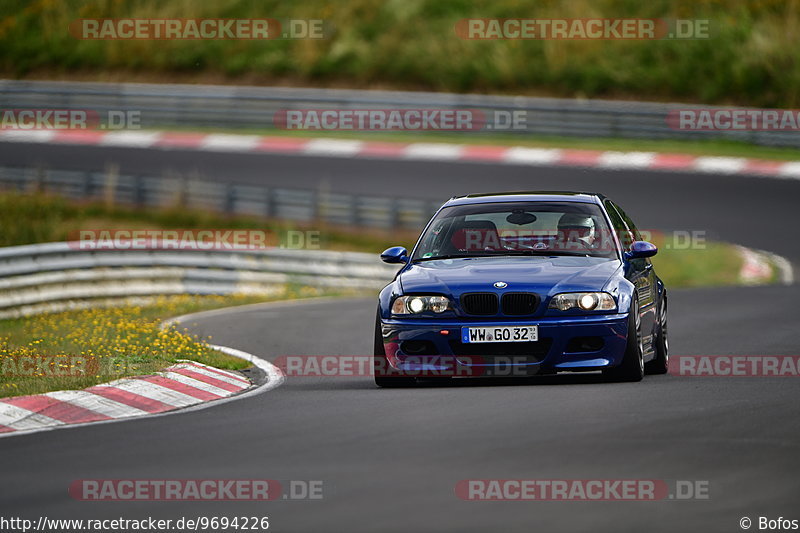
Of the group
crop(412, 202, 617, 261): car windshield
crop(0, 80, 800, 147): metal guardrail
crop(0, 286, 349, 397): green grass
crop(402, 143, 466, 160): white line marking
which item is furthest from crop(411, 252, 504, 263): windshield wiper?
crop(0, 80, 800, 147): metal guardrail

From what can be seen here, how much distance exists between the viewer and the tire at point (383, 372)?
10.5 m

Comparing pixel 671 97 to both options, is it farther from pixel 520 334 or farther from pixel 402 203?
pixel 520 334

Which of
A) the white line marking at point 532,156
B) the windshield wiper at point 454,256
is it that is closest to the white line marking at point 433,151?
the white line marking at point 532,156

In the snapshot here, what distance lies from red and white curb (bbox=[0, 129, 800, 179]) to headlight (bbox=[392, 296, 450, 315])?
20.8 m

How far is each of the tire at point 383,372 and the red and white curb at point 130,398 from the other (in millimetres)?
1008

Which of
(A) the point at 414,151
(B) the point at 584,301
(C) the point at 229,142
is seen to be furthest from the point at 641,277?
(C) the point at 229,142

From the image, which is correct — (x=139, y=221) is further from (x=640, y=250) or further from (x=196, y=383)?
(x=640, y=250)

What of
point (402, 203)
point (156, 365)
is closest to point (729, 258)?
point (402, 203)

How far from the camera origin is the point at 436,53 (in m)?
41.1

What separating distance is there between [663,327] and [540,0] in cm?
3158

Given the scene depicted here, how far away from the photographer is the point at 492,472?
7137 millimetres

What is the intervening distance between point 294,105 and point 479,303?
88.7 feet

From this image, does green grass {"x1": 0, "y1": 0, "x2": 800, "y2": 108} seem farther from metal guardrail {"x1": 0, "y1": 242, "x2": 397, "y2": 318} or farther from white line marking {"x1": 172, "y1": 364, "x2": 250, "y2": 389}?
white line marking {"x1": 172, "y1": 364, "x2": 250, "y2": 389}

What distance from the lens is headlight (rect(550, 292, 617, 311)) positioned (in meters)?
10.2
